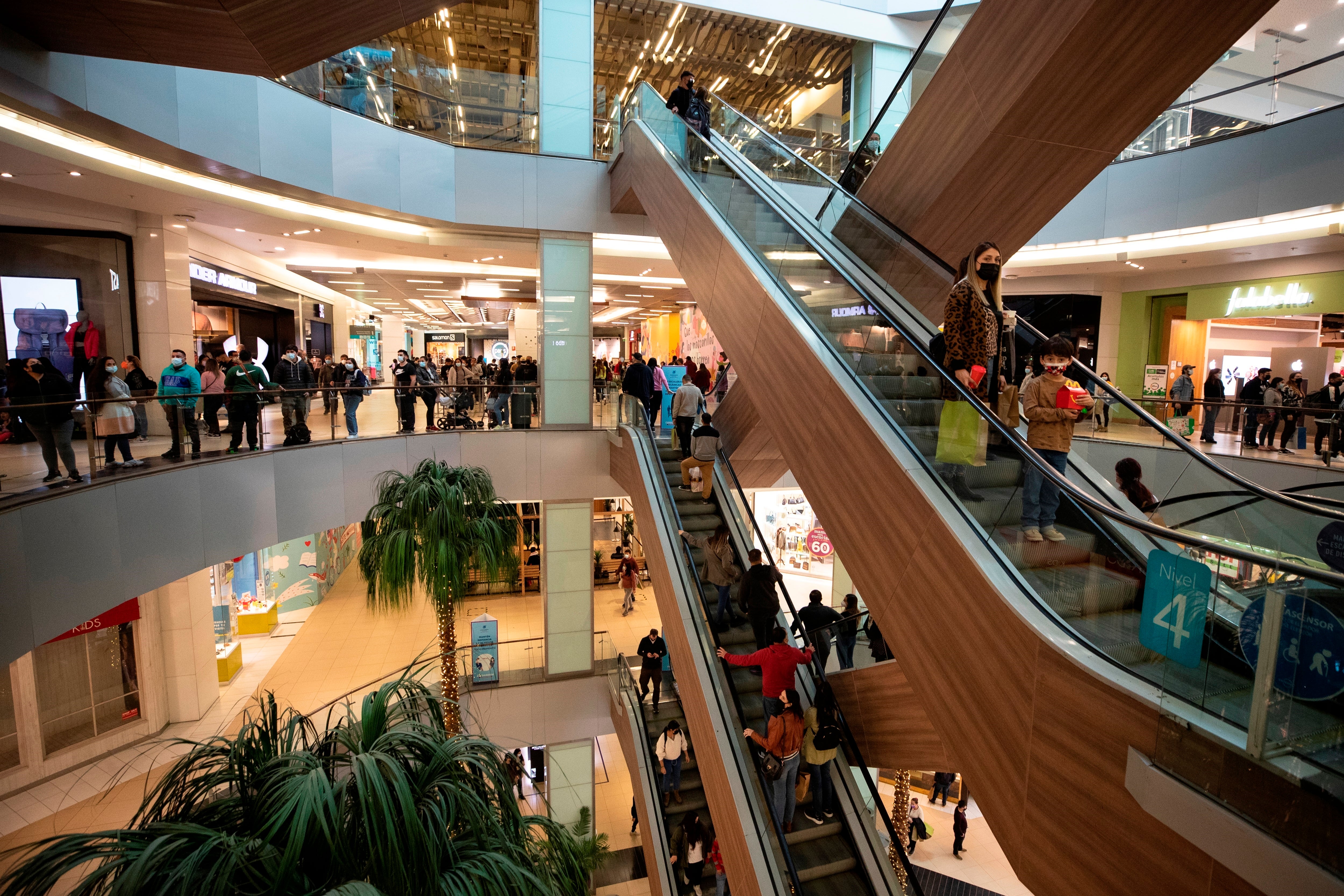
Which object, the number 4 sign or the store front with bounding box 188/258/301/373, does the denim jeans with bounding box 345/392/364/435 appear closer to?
the store front with bounding box 188/258/301/373

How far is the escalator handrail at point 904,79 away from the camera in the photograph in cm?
663

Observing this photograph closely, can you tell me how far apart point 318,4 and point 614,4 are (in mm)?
11087

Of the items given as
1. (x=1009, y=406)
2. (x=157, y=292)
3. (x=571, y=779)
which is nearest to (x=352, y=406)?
(x=157, y=292)

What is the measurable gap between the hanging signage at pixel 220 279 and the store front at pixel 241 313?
1 centimetres

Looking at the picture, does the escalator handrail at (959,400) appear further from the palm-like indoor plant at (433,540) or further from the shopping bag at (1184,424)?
the shopping bag at (1184,424)

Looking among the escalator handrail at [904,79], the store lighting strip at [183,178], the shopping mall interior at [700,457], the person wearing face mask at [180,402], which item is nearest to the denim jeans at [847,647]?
the shopping mall interior at [700,457]

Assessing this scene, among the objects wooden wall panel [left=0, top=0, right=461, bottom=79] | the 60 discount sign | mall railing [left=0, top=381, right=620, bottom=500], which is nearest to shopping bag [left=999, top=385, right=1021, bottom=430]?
wooden wall panel [left=0, top=0, right=461, bottom=79]

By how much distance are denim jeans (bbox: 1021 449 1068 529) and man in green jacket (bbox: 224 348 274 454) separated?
8110 millimetres

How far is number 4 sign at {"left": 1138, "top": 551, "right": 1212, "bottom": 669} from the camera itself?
2746mm

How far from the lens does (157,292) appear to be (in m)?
10.5

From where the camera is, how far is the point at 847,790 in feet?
20.5

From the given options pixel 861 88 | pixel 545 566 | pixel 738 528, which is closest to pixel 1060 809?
pixel 738 528

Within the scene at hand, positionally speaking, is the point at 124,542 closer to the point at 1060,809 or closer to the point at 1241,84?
the point at 1060,809

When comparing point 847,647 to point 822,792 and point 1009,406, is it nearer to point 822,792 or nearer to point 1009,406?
point 822,792
